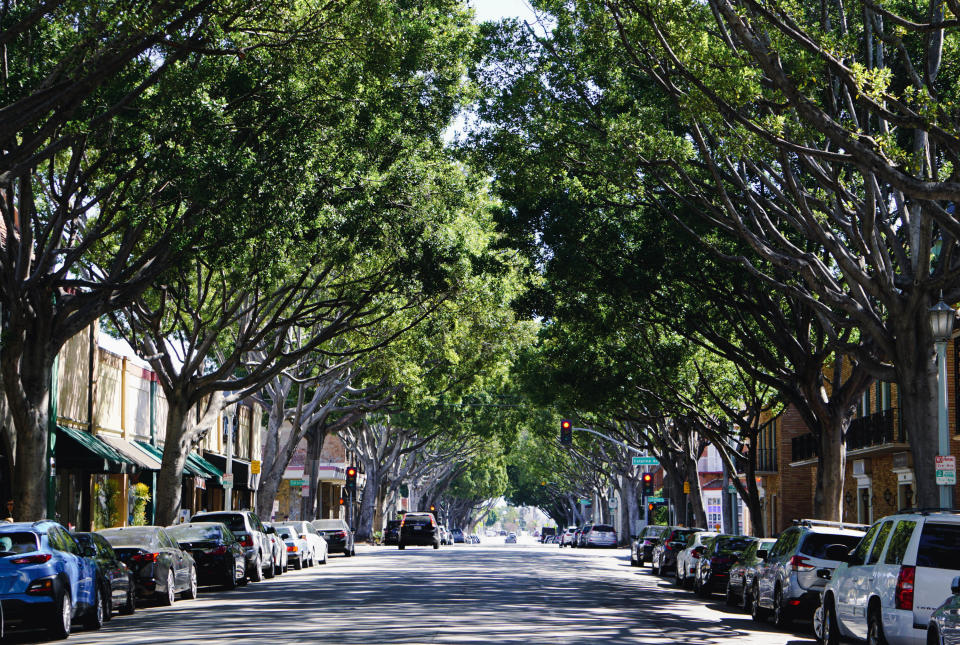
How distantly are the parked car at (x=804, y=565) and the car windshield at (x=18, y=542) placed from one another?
10.9 meters

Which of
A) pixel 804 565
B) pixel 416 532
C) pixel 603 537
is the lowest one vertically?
pixel 603 537

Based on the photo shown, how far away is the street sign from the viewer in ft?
65.8

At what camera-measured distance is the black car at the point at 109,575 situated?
788 inches

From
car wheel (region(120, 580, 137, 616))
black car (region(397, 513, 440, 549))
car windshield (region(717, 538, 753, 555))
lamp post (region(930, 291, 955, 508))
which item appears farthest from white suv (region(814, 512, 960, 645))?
black car (region(397, 513, 440, 549))

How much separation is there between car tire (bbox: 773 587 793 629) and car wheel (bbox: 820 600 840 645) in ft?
12.1

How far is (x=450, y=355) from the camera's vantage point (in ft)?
124

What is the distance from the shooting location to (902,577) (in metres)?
13.4

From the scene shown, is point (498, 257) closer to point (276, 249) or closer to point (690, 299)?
point (690, 299)

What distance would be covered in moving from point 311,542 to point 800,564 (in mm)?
24346

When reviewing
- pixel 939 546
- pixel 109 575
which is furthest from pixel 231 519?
pixel 939 546

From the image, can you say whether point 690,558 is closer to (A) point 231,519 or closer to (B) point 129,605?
(A) point 231,519

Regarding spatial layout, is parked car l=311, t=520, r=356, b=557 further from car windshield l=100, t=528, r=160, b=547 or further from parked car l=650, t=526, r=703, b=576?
car windshield l=100, t=528, r=160, b=547

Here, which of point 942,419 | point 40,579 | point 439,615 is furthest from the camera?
point 942,419

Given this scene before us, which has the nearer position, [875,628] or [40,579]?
[875,628]
